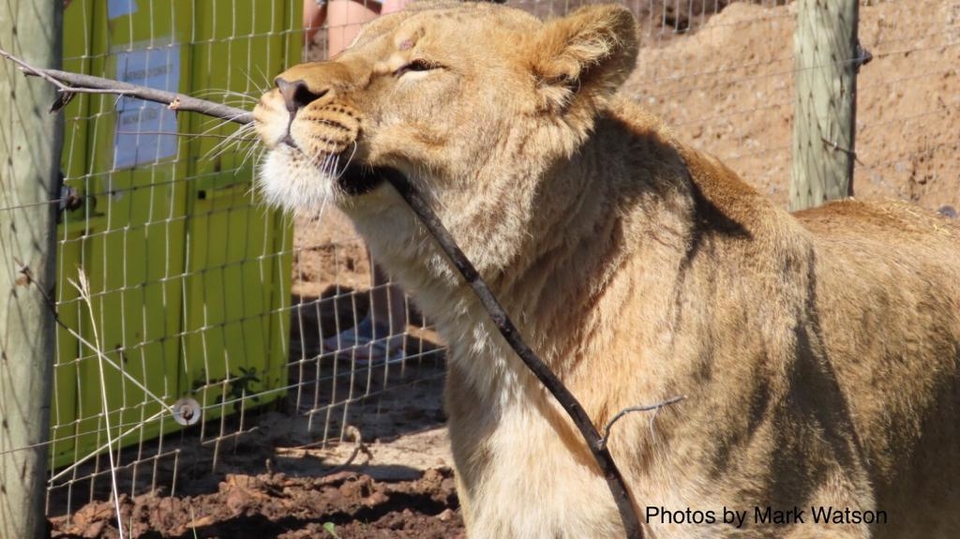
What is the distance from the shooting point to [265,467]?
567 cm

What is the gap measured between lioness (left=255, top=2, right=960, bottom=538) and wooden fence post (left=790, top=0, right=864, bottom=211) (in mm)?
2564

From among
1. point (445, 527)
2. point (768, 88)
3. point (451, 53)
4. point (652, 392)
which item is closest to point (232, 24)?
point (445, 527)

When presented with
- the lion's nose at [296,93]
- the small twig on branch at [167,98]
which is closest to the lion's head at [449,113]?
the lion's nose at [296,93]

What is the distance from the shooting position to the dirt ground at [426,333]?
16.5 ft

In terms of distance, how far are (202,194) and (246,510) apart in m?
1.42

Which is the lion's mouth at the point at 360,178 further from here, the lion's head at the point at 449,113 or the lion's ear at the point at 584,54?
the lion's ear at the point at 584,54

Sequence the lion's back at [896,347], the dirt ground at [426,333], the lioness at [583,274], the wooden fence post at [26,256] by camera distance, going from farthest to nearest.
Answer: the dirt ground at [426,333] < the wooden fence post at [26,256] < the lion's back at [896,347] < the lioness at [583,274]

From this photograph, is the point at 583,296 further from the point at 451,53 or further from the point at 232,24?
the point at 232,24

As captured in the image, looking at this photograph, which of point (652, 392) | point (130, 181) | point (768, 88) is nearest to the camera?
point (652, 392)

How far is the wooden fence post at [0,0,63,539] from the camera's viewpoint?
418cm

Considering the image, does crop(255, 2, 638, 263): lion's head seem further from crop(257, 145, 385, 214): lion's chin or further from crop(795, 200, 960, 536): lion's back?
crop(795, 200, 960, 536): lion's back

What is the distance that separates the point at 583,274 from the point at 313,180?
0.67m

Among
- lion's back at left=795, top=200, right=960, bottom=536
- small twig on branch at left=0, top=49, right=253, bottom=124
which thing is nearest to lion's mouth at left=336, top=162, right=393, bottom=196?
small twig on branch at left=0, top=49, right=253, bottom=124

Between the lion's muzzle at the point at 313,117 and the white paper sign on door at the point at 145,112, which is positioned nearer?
the lion's muzzle at the point at 313,117
